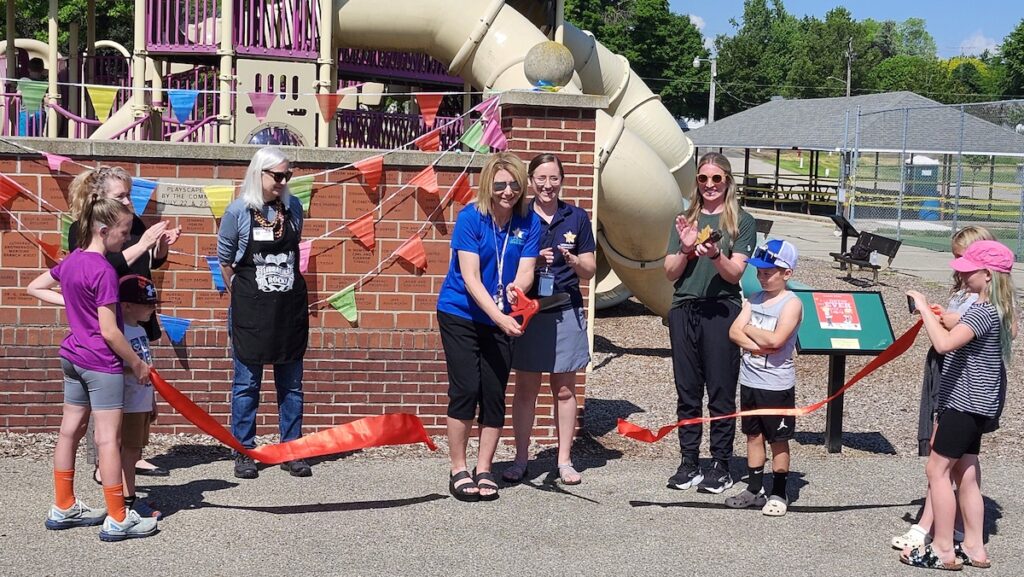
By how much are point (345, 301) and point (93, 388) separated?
7.19 feet

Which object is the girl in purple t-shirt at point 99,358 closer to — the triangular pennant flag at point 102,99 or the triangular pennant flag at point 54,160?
the triangular pennant flag at point 54,160

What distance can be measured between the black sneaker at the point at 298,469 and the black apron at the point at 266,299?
57 cm

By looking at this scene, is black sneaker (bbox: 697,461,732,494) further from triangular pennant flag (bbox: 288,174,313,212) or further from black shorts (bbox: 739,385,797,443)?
triangular pennant flag (bbox: 288,174,313,212)

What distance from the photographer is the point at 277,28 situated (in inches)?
421

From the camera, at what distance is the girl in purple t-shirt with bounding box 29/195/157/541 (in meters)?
5.14

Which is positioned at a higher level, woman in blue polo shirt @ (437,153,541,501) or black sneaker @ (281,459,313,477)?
woman in blue polo shirt @ (437,153,541,501)

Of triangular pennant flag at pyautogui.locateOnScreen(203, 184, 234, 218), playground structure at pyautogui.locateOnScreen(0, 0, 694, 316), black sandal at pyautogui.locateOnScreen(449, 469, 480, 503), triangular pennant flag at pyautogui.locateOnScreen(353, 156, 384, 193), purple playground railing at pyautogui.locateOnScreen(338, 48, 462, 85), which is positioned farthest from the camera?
purple playground railing at pyautogui.locateOnScreen(338, 48, 462, 85)

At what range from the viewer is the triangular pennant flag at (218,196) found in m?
7.03

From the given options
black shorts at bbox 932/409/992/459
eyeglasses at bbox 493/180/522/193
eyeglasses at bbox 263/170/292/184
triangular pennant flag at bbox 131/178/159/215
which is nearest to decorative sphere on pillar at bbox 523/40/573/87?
eyeglasses at bbox 493/180/522/193

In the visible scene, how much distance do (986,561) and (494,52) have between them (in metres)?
6.73

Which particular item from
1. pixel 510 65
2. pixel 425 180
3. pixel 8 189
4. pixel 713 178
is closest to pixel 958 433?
pixel 713 178

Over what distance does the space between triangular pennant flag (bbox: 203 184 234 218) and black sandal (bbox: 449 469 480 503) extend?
2.18 m

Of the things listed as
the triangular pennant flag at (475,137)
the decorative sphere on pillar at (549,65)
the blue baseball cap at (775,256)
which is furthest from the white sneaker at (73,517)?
the decorative sphere on pillar at (549,65)

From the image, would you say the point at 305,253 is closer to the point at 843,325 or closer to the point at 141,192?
the point at 141,192
